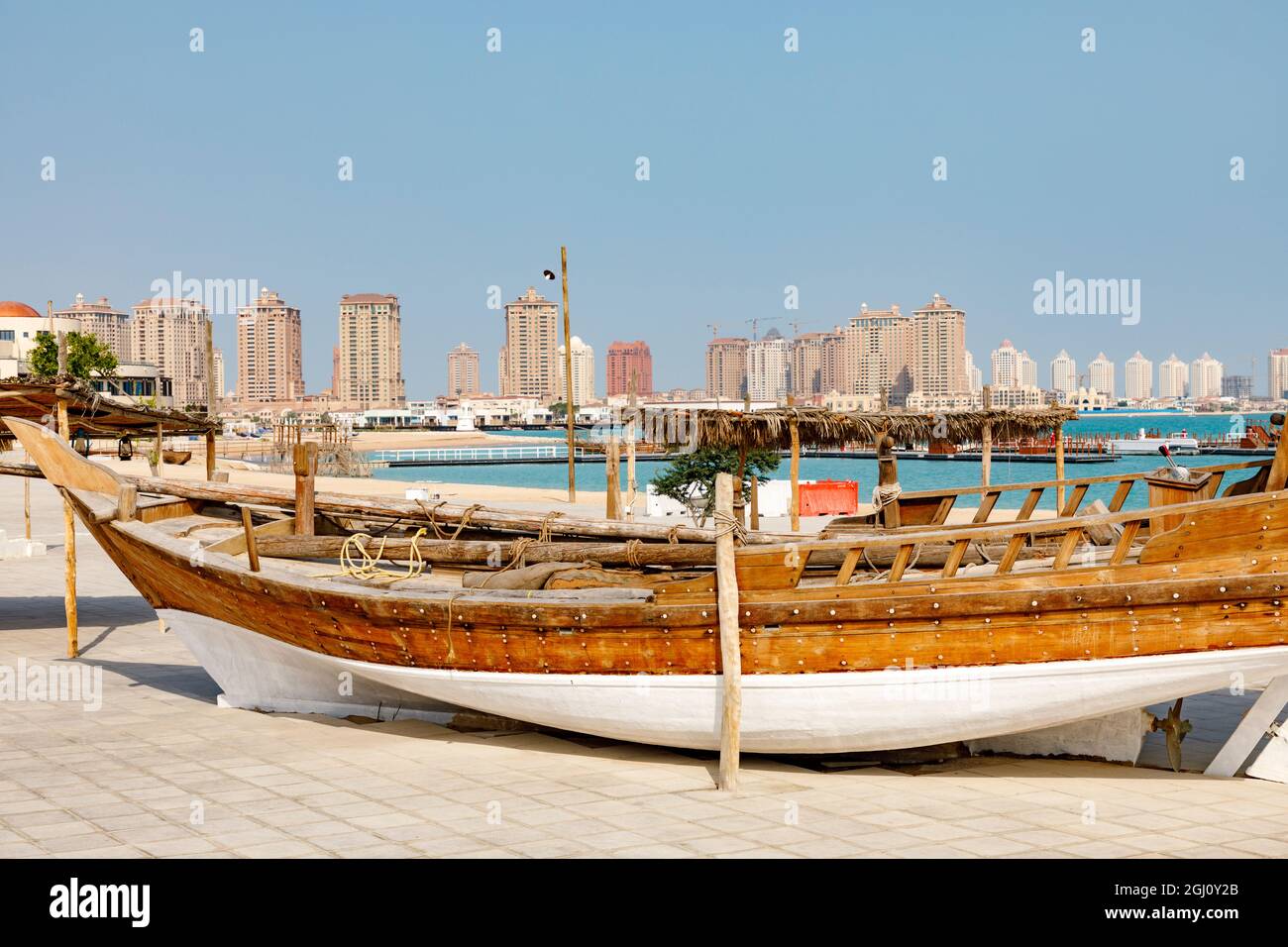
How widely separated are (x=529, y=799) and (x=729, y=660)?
1.40m

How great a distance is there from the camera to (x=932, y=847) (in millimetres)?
5840

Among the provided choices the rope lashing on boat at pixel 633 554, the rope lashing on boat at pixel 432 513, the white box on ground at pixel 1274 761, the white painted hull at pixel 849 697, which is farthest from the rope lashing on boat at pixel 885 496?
the rope lashing on boat at pixel 432 513

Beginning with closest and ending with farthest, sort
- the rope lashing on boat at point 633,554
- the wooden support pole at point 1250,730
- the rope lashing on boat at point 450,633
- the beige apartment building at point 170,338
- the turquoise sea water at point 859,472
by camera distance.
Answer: the wooden support pole at point 1250,730 < the rope lashing on boat at point 450,633 < the rope lashing on boat at point 633,554 < the turquoise sea water at point 859,472 < the beige apartment building at point 170,338

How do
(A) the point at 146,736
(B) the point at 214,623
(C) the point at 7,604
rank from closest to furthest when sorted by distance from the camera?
(A) the point at 146,736 → (B) the point at 214,623 → (C) the point at 7,604

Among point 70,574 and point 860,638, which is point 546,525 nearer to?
point 860,638

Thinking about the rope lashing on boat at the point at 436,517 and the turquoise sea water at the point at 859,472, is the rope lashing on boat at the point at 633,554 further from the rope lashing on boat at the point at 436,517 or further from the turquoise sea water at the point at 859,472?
the turquoise sea water at the point at 859,472

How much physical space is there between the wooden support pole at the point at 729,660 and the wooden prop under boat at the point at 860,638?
0.36ft

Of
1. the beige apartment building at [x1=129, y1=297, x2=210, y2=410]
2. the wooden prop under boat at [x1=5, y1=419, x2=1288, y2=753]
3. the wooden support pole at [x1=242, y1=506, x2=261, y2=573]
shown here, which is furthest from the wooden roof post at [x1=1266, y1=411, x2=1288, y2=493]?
the beige apartment building at [x1=129, y1=297, x2=210, y2=410]

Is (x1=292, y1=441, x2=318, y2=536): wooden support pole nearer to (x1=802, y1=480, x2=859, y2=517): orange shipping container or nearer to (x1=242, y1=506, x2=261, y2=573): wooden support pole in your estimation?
(x1=242, y1=506, x2=261, y2=573): wooden support pole

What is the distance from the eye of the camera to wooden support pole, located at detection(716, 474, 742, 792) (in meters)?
6.99

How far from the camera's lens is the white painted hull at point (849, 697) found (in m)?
6.59
